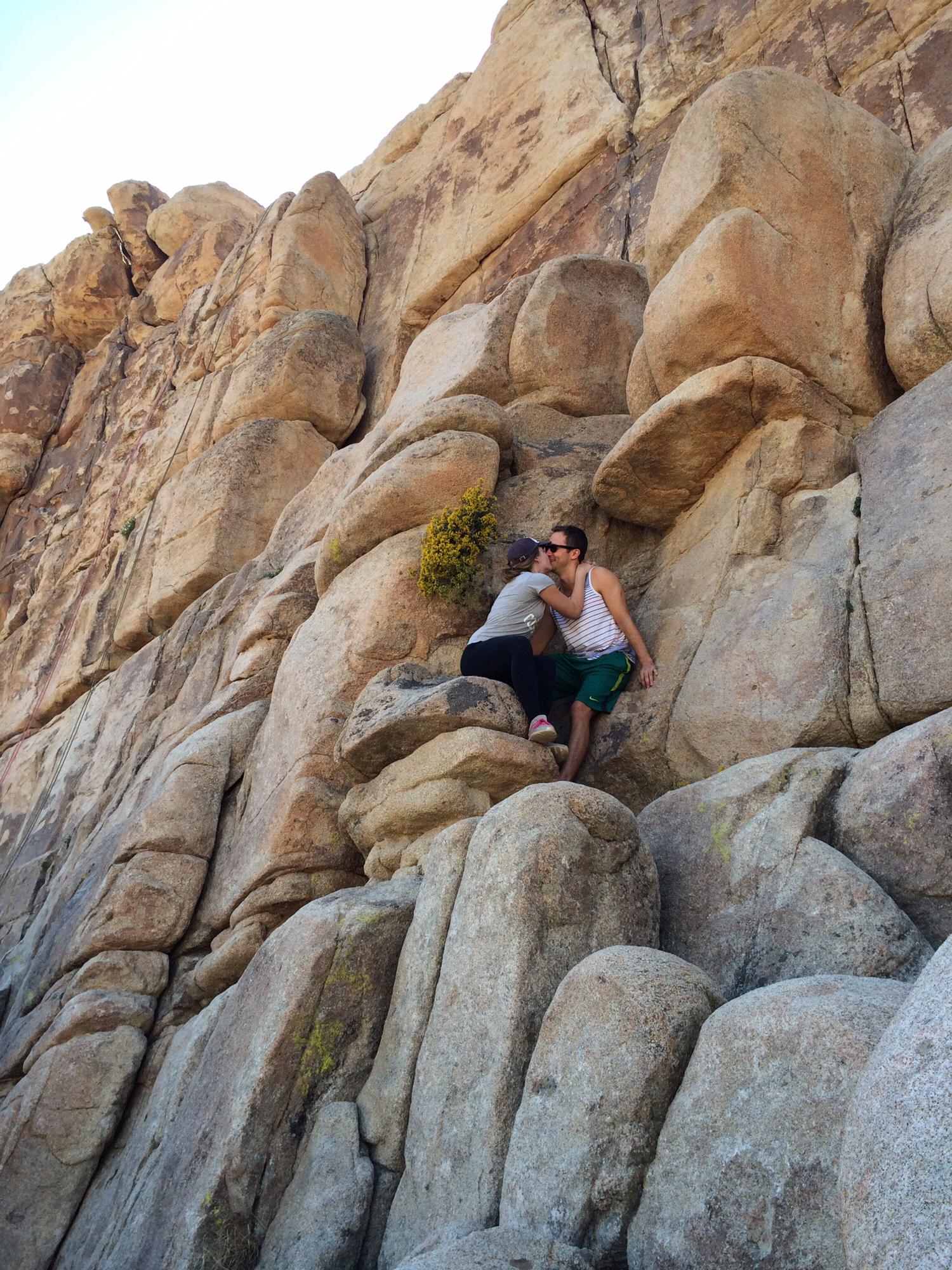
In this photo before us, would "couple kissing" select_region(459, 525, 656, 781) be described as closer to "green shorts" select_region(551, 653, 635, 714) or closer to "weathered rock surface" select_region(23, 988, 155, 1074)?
"green shorts" select_region(551, 653, 635, 714)

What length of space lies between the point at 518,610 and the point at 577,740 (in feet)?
4.18

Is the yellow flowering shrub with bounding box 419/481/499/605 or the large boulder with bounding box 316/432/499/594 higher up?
the large boulder with bounding box 316/432/499/594

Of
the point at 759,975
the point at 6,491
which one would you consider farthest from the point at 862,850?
the point at 6,491

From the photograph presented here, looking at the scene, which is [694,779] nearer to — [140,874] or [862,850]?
[862,850]

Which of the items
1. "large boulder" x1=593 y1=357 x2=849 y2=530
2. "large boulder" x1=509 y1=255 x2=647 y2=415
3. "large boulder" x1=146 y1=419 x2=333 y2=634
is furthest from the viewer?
"large boulder" x1=146 y1=419 x2=333 y2=634

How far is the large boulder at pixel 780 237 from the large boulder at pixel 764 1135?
6346 millimetres

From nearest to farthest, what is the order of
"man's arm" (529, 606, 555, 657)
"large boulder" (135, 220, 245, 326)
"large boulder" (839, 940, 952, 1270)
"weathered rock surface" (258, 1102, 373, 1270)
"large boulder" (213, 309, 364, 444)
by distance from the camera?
"large boulder" (839, 940, 952, 1270)
"weathered rock surface" (258, 1102, 373, 1270)
"man's arm" (529, 606, 555, 657)
"large boulder" (213, 309, 364, 444)
"large boulder" (135, 220, 245, 326)

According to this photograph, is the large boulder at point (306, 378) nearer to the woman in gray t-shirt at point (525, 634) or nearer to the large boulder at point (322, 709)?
the large boulder at point (322, 709)

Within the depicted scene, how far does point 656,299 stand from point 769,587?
3281 millimetres

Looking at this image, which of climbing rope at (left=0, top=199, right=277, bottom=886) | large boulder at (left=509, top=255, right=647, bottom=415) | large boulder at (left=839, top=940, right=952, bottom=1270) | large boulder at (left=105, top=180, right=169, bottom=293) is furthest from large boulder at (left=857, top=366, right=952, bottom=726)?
large boulder at (left=105, top=180, right=169, bottom=293)

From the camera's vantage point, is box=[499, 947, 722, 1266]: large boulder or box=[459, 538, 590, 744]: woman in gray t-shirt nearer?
box=[499, 947, 722, 1266]: large boulder

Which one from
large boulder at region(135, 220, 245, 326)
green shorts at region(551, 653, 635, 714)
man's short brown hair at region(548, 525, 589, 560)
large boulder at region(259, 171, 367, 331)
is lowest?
green shorts at region(551, 653, 635, 714)

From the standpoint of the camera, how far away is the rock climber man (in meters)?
8.48

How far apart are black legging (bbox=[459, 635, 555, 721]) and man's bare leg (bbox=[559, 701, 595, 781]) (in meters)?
0.24
